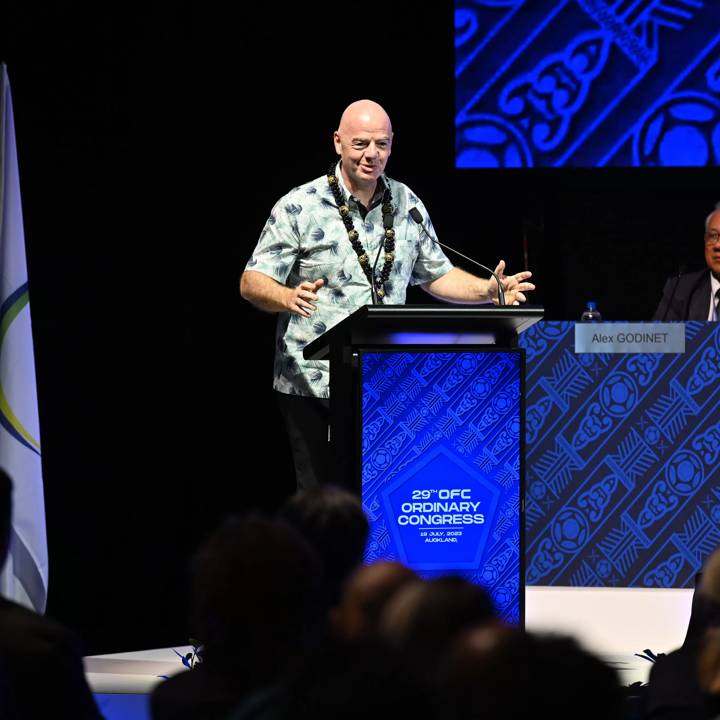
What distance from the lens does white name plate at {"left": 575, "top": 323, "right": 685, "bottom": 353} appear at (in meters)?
4.63

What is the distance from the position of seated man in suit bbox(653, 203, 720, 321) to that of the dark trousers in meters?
2.48

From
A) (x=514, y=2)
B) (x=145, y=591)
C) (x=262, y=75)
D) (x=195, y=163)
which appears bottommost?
(x=145, y=591)

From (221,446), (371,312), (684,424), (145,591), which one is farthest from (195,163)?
(371,312)

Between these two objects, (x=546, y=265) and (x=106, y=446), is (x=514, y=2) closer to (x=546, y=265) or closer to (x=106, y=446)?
(x=546, y=265)

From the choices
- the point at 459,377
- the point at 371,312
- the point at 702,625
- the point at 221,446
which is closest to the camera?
the point at 702,625

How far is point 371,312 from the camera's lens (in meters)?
3.09

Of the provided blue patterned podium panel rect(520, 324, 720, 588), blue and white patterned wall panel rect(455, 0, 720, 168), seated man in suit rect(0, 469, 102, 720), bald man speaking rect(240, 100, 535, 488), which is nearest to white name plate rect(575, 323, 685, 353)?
blue patterned podium panel rect(520, 324, 720, 588)

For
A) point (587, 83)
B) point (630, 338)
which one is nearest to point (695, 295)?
point (587, 83)

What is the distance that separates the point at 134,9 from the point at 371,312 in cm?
266

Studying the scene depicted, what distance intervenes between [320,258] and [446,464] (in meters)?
0.95

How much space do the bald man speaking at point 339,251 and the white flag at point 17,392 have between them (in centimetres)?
90

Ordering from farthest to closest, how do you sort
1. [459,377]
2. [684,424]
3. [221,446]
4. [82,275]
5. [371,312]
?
[221,446]
[82,275]
[684,424]
[459,377]
[371,312]

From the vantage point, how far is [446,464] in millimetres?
3273

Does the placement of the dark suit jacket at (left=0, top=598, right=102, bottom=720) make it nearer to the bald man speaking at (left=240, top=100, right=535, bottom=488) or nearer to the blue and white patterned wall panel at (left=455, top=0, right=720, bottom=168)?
the bald man speaking at (left=240, top=100, right=535, bottom=488)
